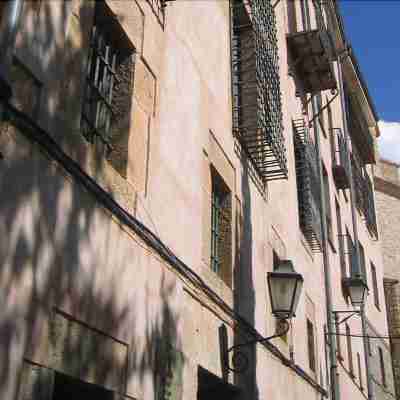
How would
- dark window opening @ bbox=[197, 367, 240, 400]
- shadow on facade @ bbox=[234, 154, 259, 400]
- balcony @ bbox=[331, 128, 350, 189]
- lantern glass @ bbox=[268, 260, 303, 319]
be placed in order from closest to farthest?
dark window opening @ bbox=[197, 367, 240, 400] → lantern glass @ bbox=[268, 260, 303, 319] → shadow on facade @ bbox=[234, 154, 259, 400] → balcony @ bbox=[331, 128, 350, 189]

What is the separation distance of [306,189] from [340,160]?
6176 millimetres

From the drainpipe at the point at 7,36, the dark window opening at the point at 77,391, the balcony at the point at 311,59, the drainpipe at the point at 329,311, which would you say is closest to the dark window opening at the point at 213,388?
the dark window opening at the point at 77,391

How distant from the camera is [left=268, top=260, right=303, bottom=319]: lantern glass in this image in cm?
712

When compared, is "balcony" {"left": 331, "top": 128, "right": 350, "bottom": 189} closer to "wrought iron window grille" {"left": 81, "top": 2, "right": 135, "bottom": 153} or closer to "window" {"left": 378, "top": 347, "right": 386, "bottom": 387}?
"window" {"left": 378, "top": 347, "right": 386, "bottom": 387}

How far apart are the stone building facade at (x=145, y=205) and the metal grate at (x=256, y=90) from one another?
3 centimetres

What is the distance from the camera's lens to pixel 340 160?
19172 mm

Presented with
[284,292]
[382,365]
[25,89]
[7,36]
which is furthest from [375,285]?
[7,36]

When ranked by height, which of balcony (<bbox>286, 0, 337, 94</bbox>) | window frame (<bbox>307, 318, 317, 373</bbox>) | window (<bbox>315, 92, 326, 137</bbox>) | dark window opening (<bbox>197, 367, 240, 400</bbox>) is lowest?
dark window opening (<bbox>197, 367, 240, 400</bbox>)

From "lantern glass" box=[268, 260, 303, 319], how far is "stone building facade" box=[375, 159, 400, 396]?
19510 mm

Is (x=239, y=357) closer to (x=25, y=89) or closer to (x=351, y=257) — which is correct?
(x=25, y=89)

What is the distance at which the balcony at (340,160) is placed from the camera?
1844 centimetres

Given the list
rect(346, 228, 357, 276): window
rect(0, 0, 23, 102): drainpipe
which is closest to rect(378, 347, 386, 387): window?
rect(346, 228, 357, 276): window

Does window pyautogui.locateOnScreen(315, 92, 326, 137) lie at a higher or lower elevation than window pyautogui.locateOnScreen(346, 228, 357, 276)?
higher

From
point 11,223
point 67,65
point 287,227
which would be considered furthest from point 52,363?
point 287,227
